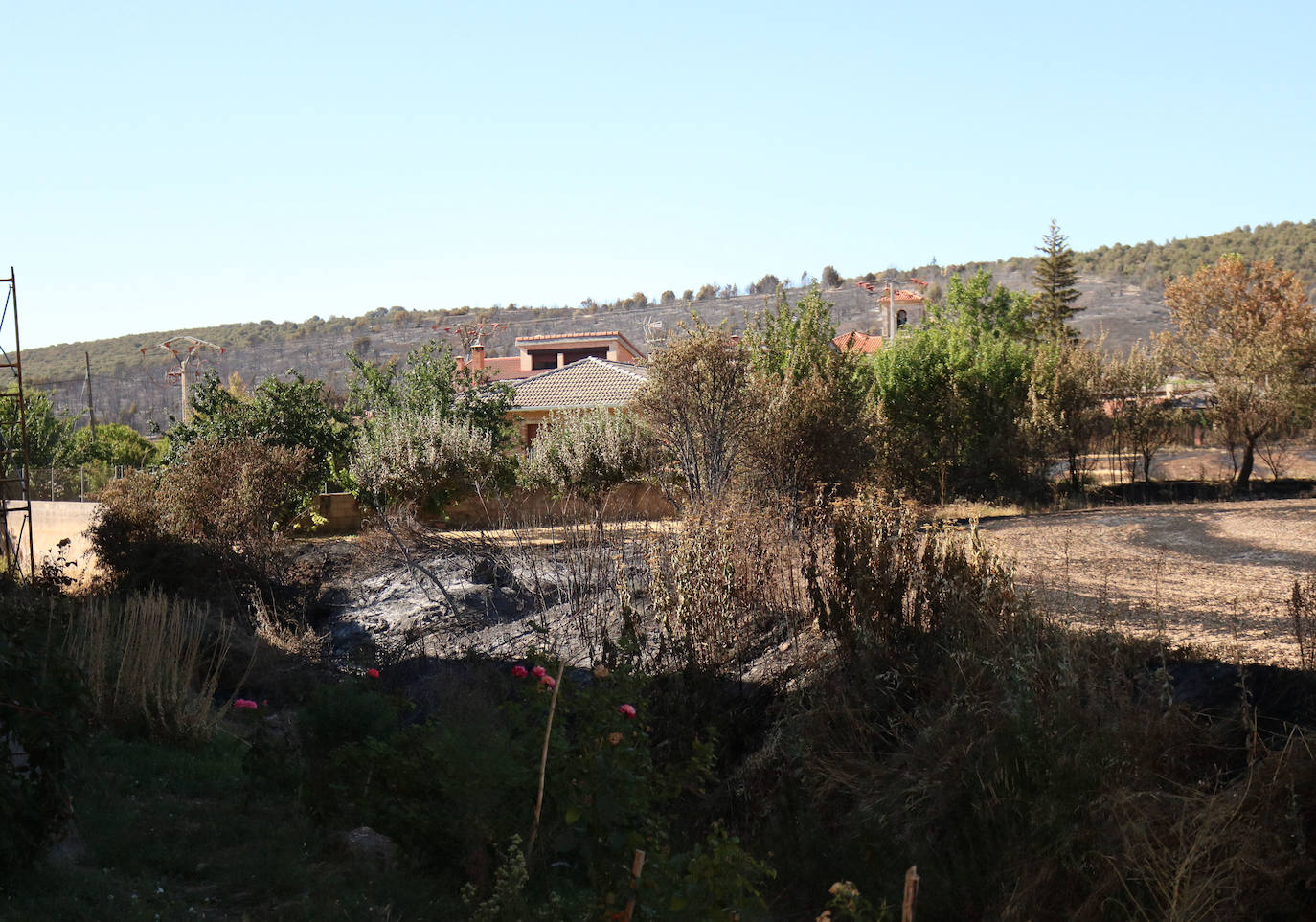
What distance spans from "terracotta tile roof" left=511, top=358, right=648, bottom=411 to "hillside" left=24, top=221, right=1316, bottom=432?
842 inches

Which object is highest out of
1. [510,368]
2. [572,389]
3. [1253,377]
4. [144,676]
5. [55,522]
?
[510,368]

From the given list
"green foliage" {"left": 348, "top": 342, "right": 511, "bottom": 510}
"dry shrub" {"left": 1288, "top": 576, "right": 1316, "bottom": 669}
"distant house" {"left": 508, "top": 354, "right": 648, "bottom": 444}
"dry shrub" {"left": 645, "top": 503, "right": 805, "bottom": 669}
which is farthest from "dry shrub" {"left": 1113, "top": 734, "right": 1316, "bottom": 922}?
"distant house" {"left": 508, "top": 354, "right": 648, "bottom": 444}

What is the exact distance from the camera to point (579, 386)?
3397 centimetres

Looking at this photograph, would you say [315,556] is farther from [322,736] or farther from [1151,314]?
[1151,314]

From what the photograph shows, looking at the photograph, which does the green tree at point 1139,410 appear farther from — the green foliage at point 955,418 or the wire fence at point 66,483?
the wire fence at point 66,483

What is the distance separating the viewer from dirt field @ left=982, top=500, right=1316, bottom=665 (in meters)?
7.85

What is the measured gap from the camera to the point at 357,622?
1402 cm

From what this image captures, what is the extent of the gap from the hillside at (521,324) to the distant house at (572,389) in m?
21.5

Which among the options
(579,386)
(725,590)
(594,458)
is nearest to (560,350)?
(579,386)

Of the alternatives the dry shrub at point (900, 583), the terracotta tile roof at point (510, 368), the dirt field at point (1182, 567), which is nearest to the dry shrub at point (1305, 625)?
the dirt field at point (1182, 567)

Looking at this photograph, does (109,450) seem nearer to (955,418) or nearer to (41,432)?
(41,432)

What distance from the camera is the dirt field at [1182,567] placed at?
785 cm

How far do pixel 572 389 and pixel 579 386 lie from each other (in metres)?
0.25

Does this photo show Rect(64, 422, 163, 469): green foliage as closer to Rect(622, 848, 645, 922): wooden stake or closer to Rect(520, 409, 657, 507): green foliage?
Rect(520, 409, 657, 507): green foliage
